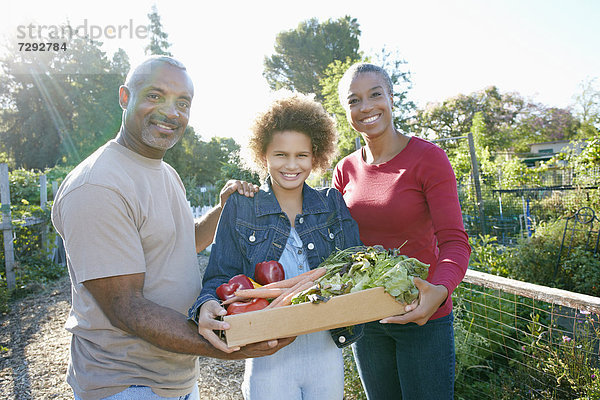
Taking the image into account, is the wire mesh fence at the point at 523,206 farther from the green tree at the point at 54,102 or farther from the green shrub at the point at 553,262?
the green tree at the point at 54,102

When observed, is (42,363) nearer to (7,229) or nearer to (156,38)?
(7,229)

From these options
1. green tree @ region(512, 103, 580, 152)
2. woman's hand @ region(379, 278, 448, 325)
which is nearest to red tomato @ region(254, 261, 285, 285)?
woman's hand @ region(379, 278, 448, 325)

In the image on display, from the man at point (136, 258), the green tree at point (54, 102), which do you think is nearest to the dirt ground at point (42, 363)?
the man at point (136, 258)

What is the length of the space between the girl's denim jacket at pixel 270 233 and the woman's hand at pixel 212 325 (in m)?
0.30

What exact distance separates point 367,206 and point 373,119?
487 mm

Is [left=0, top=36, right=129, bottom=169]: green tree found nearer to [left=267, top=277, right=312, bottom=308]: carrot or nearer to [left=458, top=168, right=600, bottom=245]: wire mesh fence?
[left=458, top=168, right=600, bottom=245]: wire mesh fence

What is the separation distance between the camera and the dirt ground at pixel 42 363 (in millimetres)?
3986

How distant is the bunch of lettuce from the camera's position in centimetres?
153

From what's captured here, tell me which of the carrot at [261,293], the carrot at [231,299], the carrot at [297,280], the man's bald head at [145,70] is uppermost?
the man's bald head at [145,70]

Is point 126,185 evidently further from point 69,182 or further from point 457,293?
point 457,293

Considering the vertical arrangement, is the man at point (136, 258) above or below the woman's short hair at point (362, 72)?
below

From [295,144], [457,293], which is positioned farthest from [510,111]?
[295,144]

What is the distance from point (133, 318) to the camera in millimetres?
1447

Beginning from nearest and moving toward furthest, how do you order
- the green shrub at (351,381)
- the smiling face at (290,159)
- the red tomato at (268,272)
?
the red tomato at (268,272) → the smiling face at (290,159) → the green shrub at (351,381)
